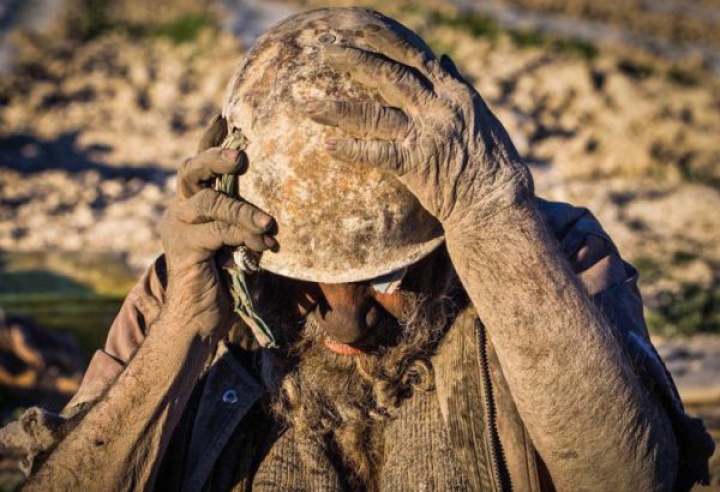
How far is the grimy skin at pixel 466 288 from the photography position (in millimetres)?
2127

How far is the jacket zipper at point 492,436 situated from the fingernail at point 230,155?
3.48 feet

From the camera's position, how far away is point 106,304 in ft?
22.4

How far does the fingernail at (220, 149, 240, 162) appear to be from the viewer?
7.43 feet

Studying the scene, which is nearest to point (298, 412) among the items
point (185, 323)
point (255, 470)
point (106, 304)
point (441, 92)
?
point (255, 470)

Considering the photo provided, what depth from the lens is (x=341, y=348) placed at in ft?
9.67

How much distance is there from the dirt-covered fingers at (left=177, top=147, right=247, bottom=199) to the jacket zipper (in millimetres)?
1032

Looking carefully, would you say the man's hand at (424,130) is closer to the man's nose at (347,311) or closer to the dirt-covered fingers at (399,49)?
the dirt-covered fingers at (399,49)

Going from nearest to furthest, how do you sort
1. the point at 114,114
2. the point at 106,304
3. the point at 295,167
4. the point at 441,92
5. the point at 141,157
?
1. the point at 441,92
2. the point at 295,167
3. the point at 106,304
4. the point at 141,157
5. the point at 114,114

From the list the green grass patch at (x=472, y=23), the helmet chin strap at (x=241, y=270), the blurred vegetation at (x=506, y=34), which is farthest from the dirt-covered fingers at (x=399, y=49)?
the green grass patch at (x=472, y=23)

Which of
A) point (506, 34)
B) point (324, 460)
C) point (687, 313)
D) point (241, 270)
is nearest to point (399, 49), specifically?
point (241, 270)

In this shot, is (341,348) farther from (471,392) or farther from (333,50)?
(333,50)

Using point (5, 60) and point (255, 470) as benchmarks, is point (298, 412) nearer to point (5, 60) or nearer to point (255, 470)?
point (255, 470)

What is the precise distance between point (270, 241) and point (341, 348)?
2.36 ft

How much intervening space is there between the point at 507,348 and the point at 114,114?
9971mm
